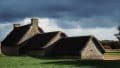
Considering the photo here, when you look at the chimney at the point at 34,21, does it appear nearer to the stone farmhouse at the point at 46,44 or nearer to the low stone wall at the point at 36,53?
the stone farmhouse at the point at 46,44

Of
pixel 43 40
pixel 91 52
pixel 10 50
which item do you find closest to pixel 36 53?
pixel 43 40

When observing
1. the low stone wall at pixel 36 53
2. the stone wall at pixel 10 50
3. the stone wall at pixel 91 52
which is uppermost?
the stone wall at pixel 91 52

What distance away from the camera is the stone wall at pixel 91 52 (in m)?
64.2

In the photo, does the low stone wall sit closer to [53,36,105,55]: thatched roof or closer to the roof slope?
[53,36,105,55]: thatched roof

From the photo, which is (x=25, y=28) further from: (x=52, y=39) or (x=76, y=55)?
(x=76, y=55)

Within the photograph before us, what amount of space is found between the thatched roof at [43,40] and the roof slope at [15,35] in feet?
9.92

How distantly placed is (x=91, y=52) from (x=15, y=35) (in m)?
25.2

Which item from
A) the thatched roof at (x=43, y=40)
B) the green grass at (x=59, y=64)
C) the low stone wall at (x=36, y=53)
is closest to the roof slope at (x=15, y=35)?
the thatched roof at (x=43, y=40)

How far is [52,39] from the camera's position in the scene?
72000 mm

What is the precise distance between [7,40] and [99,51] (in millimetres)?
28783

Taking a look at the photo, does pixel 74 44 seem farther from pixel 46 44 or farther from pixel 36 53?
pixel 36 53

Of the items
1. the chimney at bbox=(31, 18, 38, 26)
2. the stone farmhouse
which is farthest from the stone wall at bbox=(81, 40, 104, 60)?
the chimney at bbox=(31, 18, 38, 26)

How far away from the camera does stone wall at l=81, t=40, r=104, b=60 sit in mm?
64250

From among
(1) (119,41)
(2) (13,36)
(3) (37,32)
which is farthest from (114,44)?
(2) (13,36)
